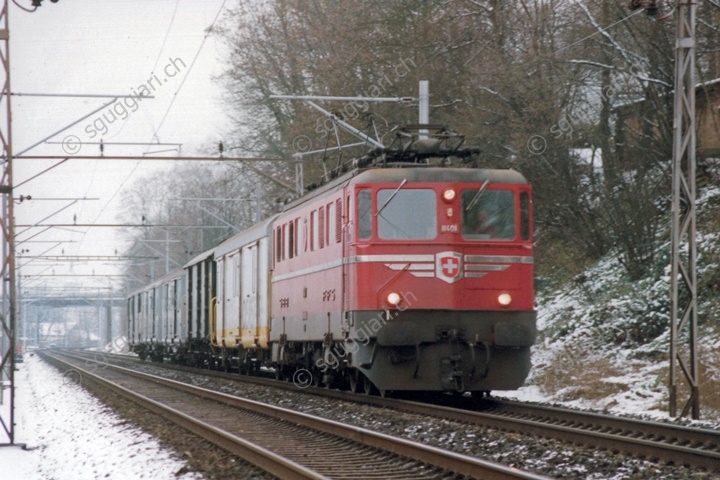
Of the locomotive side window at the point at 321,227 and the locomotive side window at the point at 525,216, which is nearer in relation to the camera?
the locomotive side window at the point at 525,216

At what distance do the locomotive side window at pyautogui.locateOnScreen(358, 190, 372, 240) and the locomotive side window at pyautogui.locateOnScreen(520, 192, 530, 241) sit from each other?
2.10 meters

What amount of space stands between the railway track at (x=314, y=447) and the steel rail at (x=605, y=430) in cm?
173

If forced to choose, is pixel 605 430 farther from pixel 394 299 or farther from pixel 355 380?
pixel 355 380

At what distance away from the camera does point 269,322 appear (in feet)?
70.5

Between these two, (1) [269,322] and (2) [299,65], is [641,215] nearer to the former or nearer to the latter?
Answer: (1) [269,322]

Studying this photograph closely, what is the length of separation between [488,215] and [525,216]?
1.73 ft

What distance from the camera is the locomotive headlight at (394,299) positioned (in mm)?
14805

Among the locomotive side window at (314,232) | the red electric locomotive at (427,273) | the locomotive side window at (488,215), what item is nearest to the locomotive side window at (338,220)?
the red electric locomotive at (427,273)

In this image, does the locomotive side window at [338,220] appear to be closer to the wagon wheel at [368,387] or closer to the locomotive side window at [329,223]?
the locomotive side window at [329,223]

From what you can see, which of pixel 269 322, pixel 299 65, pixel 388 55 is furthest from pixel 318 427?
pixel 299 65

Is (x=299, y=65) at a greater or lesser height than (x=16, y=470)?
greater

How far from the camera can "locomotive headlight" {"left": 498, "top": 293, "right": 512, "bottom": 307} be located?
49.3 feet

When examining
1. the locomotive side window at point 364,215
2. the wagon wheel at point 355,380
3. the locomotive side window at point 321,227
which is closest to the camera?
the locomotive side window at point 364,215

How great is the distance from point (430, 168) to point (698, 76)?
8662 mm
